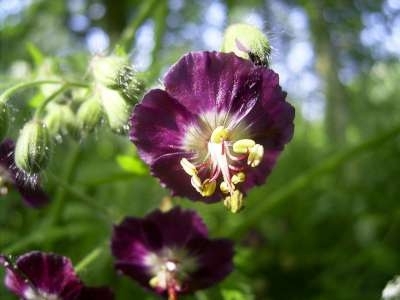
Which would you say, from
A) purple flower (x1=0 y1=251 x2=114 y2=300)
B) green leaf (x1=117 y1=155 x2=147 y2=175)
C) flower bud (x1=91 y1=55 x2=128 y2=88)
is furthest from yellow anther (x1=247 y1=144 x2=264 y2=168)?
green leaf (x1=117 y1=155 x2=147 y2=175)

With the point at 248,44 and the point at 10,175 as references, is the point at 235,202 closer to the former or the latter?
the point at 248,44

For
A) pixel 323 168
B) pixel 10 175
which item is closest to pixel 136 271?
pixel 10 175

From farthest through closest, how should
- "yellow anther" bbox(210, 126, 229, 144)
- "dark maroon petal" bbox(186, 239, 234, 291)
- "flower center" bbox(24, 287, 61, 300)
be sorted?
"dark maroon petal" bbox(186, 239, 234, 291) → "flower center" bbox(24, 287, 61, 300) → "yellow anther" bbox(210, 126, 229, 144)

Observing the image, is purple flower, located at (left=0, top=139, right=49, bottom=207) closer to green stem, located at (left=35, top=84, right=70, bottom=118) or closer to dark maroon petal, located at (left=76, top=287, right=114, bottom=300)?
green stem, located at (left=35, top=84, right=70, bottom=118)

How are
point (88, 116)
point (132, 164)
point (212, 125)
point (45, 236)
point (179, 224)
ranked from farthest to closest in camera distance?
point (45, 236)
point (132, 164)
point (179, 224)
point (88, 116)
point (212, 125)

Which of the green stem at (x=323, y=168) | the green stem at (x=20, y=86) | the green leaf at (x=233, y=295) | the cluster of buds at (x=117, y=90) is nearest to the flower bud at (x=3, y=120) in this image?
the green stem at (x=20, y=86)

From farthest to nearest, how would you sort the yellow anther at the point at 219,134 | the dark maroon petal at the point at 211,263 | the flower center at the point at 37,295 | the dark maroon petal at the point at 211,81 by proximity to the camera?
1. the dark maroon petal at the point at 211,263
2. the flower center at the point at 37,295
3. the yellow anther at the point at 219,134
4. the dark maroon petal at the point at 211,81

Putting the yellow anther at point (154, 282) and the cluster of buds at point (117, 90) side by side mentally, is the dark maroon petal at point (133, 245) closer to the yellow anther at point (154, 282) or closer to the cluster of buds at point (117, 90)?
the yellow anther at point (154, 282)
